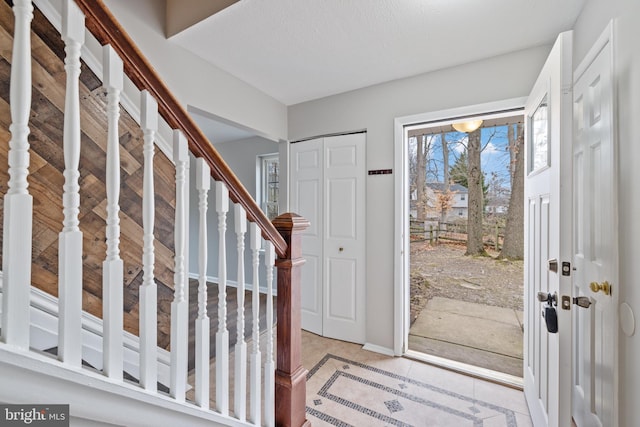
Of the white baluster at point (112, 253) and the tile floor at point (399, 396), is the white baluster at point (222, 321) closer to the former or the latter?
the white baluster at point (112, 253)

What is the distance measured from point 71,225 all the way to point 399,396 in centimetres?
204

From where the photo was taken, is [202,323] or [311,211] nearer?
[202,323]

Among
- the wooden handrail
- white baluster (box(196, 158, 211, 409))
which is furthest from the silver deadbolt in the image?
white baluster (box(196, 158, 211, 409))

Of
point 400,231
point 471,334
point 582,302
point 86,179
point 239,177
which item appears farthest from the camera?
point 239,177

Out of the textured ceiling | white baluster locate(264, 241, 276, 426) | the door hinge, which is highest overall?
the textured ceiling

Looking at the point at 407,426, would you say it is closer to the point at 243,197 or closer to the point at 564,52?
the point at 243,197

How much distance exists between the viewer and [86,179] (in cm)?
145

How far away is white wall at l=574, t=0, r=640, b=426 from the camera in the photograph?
3.11 feet

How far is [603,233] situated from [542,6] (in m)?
1.24

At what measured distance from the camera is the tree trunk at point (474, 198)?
12.5 feet

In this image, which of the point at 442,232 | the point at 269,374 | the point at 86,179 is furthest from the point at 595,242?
the point at 442,232

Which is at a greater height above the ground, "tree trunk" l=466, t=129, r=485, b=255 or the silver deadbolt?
"tree trunk" l=466, t=129, r=485, b=255

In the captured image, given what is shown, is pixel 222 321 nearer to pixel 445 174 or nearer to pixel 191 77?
pixel 191 77
